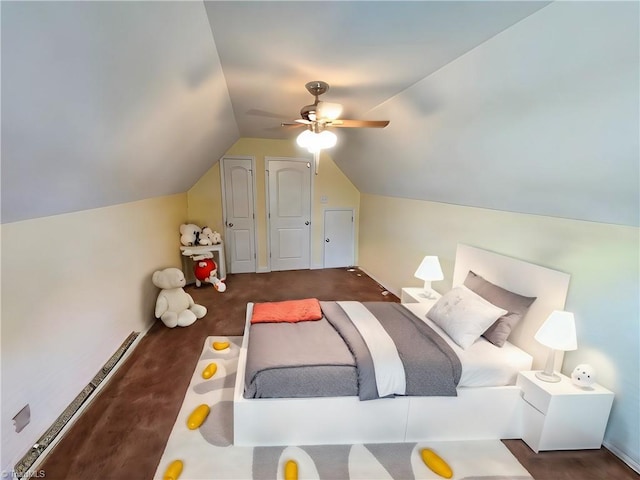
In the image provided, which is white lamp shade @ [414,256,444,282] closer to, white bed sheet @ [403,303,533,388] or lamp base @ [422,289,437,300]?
lamp base @ [422,289,437,300]

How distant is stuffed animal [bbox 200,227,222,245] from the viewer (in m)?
4.57

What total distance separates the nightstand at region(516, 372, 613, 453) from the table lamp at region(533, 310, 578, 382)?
10 centimetres

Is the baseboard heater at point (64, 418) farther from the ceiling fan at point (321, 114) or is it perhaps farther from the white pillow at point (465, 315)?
the white pillow at point (465, 315)

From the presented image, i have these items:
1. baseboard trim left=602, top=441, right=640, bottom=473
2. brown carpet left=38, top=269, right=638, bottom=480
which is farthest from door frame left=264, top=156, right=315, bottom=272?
baseboard trim left=602, top=441, right=640, bottom=473

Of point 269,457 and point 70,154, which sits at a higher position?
point 70,154

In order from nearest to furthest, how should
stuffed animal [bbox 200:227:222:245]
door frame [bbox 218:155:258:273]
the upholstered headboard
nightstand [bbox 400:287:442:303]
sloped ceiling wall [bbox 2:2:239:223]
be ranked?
sloped ceiling wall [bbox 2:2:239:223], the upholstered headboard, nightstand [bbox 400:287:442:303], stuffed animal [bbox 200:227:222:245], door frame [bbox 218:155:258:273]

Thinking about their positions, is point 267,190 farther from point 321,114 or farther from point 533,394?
point 533,394

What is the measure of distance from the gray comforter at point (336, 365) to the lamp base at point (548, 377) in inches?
20.0

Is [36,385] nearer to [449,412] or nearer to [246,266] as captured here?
[449,412]

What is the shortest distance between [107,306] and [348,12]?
2697mm

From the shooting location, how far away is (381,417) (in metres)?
1.86

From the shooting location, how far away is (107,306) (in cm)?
246

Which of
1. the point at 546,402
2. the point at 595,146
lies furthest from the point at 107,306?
the point at 595,146

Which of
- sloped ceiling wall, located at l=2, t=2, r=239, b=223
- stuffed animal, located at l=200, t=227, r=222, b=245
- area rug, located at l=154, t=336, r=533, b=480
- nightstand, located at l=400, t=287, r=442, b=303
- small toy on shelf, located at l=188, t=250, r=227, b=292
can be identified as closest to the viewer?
sloped ceiling wall, located at l=2, t=2, r=239, b=223
